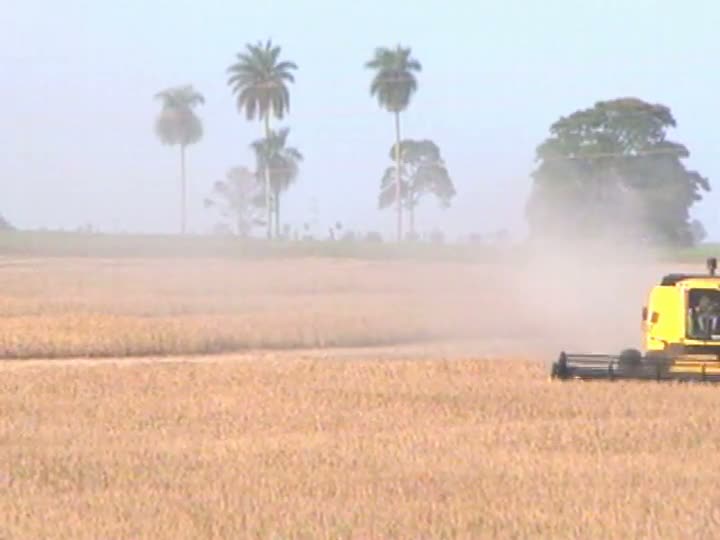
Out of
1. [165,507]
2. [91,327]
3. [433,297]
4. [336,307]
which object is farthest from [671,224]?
[165,507]

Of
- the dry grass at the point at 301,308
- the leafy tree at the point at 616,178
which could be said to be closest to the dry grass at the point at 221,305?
the dry grass at the point at 301,308

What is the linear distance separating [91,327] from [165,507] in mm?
26716

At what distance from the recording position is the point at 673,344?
27.2 m

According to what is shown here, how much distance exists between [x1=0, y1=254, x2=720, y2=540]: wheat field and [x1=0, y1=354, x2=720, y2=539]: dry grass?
0.12 ft

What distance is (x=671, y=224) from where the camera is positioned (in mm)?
86688

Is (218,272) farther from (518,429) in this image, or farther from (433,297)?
(518,429)

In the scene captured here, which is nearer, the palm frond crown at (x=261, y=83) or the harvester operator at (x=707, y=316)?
the harvester operator at (x=707, y=316)

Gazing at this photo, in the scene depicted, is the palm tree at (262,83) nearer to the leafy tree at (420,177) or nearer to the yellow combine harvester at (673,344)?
the leafy tree at (420,177)

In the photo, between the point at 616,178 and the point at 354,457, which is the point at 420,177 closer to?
the point at 616,178

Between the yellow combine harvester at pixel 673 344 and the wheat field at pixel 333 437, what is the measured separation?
2.20 ft

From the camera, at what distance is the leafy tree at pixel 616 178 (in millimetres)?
80188

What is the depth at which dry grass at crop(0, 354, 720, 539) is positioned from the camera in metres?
13.3

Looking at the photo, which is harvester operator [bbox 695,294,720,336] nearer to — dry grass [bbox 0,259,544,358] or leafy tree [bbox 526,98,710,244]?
dry grass [bbox 0,259,544,358]

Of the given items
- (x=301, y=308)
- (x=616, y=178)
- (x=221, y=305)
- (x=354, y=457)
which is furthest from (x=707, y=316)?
(x=616, y=178)
